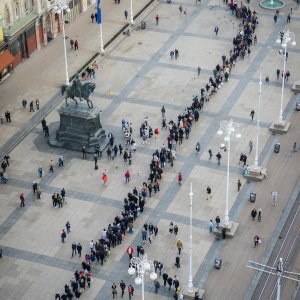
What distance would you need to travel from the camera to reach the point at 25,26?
9856cm

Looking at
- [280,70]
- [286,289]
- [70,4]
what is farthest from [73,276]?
[70,4]

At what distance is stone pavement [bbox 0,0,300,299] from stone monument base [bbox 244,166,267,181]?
0.74m

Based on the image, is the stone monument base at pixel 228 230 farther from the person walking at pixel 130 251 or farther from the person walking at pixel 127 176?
the person walking at pixel 127 176

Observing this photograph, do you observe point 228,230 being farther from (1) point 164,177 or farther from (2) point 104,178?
(2) point 104,178

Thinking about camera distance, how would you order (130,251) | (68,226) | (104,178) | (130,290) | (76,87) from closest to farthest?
(130,290), (130,251), (68,226), (104,178), (76,87)

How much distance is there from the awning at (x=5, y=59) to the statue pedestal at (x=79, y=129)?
13.2m

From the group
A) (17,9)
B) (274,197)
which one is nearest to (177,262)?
(274,197)

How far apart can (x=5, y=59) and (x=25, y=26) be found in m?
5.87

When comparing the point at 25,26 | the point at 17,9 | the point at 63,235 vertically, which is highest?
the point at 17,9

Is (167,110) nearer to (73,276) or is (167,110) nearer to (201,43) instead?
(201,43)

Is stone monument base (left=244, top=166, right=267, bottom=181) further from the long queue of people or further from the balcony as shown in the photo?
the balcony

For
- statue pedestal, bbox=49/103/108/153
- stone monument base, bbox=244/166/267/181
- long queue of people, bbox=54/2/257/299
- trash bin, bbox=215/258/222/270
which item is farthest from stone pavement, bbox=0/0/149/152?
trash bin, bbox=215/258/222/270

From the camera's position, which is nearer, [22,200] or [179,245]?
[179,245]

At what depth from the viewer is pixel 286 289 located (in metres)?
66.2
